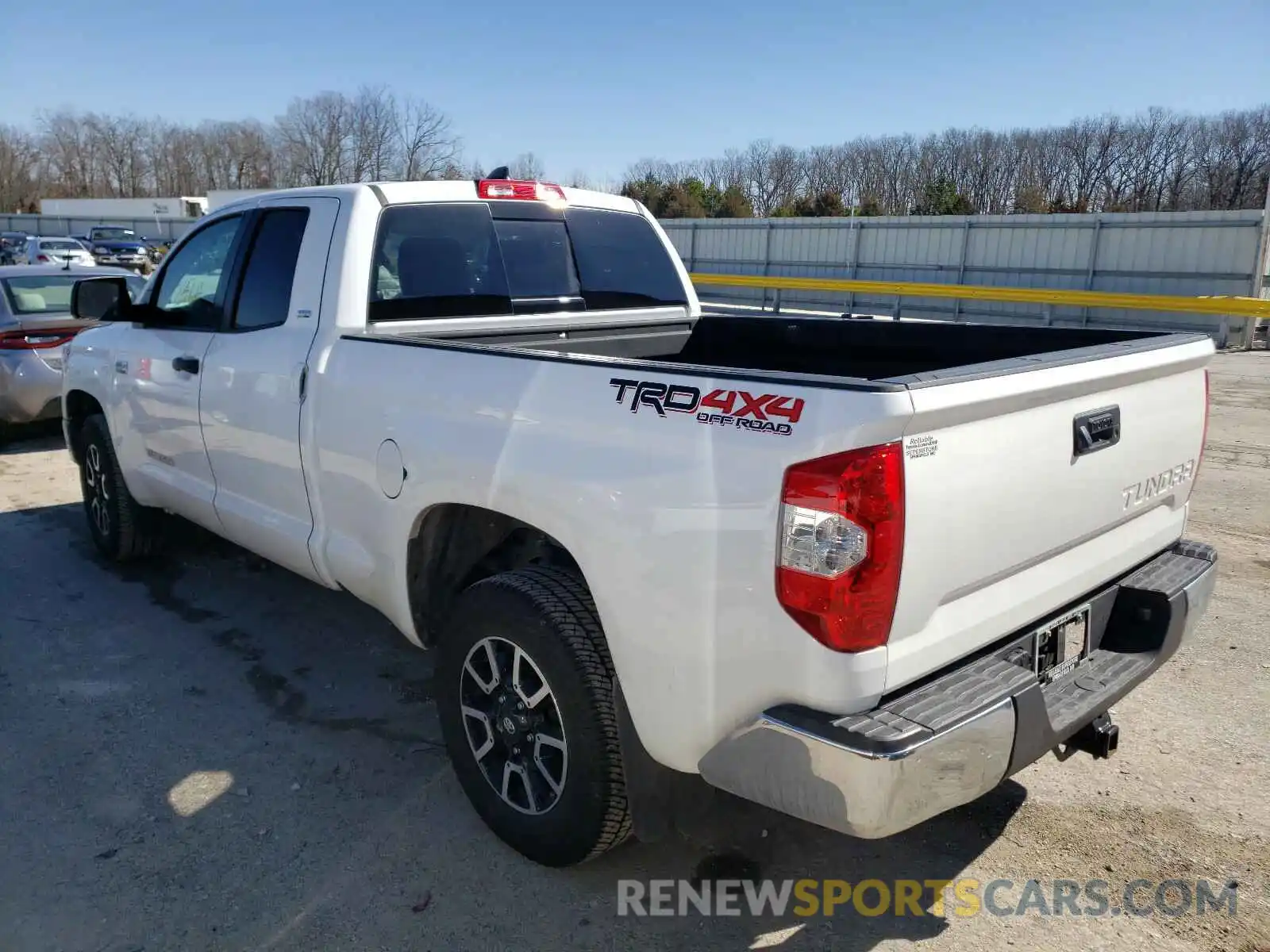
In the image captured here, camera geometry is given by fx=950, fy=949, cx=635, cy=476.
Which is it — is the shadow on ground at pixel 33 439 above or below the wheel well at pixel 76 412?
below

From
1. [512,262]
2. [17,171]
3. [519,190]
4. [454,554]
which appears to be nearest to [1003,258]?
[519,190]

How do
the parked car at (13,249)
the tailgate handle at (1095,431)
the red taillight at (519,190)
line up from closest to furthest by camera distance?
the tailgate handle at (1095,431)
the red taillight at (519,190)
the parked car at (13,249)

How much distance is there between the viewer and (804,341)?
15.0 ft

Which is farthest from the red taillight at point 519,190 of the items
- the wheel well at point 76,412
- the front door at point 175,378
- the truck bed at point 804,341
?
the wheel well at point 76,412

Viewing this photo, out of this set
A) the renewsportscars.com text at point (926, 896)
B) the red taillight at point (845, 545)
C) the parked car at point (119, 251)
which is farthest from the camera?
the parked car at point (119, 251)

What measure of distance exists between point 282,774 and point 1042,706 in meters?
2.68

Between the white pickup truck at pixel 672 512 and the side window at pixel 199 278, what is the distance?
0.05m

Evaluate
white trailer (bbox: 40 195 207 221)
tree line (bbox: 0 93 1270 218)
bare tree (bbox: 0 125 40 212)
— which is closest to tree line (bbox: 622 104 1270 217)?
tree line (bbox: 0 93 1270 218)

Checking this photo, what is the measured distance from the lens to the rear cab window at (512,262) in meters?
3.90

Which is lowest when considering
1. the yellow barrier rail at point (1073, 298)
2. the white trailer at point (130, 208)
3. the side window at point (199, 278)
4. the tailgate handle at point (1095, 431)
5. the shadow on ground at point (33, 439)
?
the shadow on ground at point (33, 439)

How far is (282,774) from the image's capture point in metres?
3.56

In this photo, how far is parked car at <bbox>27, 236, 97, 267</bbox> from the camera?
2541 cm

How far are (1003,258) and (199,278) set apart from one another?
868 inches

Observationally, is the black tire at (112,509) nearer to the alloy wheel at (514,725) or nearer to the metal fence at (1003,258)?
the alloy wheel at (514,725)
